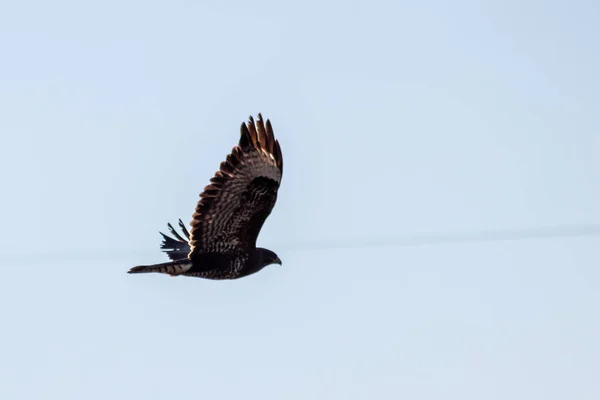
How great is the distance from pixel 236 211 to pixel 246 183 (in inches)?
21.0

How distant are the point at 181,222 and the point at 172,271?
3523 millimetres

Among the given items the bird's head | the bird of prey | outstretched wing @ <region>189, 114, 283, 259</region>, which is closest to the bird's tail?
the bird of prey

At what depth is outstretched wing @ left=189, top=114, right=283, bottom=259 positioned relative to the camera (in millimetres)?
24438

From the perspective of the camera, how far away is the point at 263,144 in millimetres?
24438

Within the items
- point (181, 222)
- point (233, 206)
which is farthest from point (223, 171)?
point (181, 222)

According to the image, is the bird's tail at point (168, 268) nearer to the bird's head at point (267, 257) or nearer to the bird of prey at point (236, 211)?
the bird of prey at point (236, 211)

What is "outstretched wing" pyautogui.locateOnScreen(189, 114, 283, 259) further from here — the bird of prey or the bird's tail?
the bird's tail

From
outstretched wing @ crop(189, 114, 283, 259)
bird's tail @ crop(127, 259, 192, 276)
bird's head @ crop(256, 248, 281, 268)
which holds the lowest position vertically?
bird's tail @ crop(127, 259, 192, 276)

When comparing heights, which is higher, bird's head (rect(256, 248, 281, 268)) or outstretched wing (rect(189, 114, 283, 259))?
outstretched wing (rect(189, 114, 283, 259))

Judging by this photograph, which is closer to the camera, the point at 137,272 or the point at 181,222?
the point at 137,272

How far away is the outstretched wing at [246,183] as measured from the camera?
24.4 meters

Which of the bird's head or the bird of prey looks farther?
the bird's head

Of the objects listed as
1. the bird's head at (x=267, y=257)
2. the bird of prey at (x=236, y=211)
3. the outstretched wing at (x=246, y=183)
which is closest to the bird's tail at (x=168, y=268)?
the bird of prey at (x=236, y=211)

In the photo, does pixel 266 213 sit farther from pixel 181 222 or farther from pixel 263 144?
pixel 181 222
